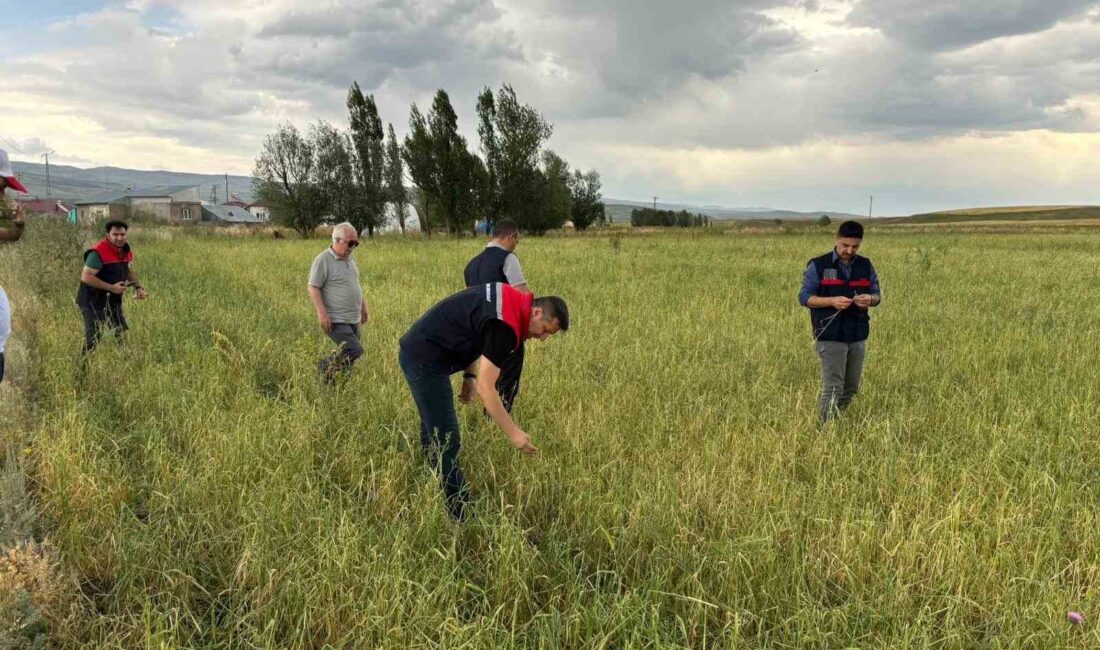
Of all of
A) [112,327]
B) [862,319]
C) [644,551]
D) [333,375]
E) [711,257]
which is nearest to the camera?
[644,551]

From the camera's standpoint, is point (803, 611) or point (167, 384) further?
point (167, 384)

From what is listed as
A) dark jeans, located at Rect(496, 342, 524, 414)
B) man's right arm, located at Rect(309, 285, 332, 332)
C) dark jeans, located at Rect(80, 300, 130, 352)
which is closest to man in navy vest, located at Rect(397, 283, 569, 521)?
dark jeans, located at Rect(496, 342, 524, 414)

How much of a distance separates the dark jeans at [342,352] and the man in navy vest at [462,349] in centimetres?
Answer: 223

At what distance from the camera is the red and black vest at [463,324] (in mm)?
2953

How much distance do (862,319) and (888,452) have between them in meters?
1.25

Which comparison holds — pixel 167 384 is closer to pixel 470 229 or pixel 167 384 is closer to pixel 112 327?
pixel 112 327

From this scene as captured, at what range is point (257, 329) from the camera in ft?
25.1

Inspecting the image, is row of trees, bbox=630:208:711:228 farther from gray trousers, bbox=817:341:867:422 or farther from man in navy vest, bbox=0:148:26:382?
man in navy vest, bbox=0:148:26:382

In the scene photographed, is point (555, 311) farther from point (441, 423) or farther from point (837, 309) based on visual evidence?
point (837, 309)

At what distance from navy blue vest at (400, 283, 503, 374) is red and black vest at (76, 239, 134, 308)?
483 cm

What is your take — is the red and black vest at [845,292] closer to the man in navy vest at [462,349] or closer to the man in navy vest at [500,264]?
the man in navy vest at [500,264]

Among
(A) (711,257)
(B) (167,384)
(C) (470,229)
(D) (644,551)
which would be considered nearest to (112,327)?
(B) (167,384)

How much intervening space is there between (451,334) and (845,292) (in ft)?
10.8

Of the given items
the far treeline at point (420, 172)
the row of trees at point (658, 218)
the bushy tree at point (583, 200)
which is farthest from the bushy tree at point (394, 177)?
the row of trees at point (658, 218)
